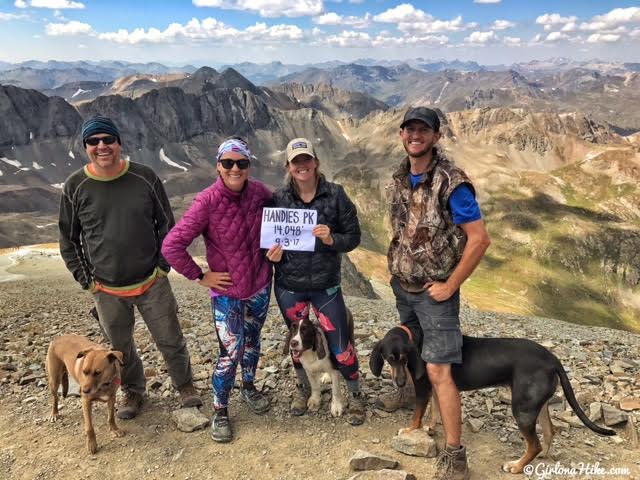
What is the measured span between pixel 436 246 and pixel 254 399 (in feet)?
15.9

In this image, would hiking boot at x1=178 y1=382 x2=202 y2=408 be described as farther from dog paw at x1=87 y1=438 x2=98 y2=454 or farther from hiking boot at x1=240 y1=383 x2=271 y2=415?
dog paw at x1=87 y1=438 x2=98 y2=454

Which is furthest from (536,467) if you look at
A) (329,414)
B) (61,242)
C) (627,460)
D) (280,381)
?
(61,242)

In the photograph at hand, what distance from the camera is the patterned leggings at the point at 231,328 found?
7293 mm

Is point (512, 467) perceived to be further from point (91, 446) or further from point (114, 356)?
point (91, 446)

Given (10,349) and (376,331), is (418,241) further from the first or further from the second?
(10,349)

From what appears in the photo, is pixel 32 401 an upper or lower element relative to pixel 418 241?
lower

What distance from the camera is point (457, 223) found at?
566cm

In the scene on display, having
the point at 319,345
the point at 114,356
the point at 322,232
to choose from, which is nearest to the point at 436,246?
the point at 322,232

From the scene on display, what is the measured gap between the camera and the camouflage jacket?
572 centimetres

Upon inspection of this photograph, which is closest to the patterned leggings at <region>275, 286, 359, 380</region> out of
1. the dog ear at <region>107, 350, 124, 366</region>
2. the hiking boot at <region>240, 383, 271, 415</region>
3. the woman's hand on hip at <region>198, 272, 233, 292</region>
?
the woman's hand on hip at <region>198, 272, 233, 292</region>

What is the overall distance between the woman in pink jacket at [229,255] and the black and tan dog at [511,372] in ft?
7.65

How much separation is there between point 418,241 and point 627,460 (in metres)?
4.85

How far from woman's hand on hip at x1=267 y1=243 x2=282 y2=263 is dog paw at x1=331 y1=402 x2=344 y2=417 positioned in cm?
308

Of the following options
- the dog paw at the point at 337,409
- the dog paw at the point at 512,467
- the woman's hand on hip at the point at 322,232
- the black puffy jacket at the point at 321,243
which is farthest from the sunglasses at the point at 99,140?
the dog paw at the point at 512,467
